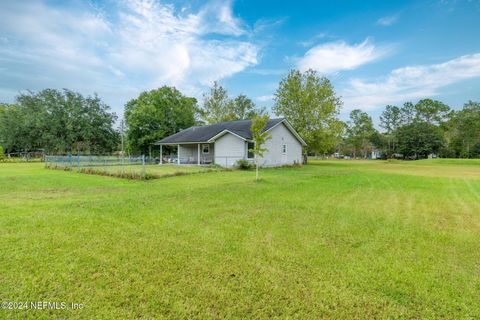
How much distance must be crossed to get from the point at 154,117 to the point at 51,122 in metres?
16.0

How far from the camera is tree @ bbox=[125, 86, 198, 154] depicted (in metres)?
33.4

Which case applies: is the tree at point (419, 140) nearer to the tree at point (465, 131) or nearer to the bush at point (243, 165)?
the tree at point (465, 131)

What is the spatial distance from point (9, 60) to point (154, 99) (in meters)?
15.7

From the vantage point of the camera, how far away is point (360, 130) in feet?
228

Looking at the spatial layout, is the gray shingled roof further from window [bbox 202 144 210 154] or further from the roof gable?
window [bbox 202 144 210 154]

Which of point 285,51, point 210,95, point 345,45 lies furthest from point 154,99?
point 345,45

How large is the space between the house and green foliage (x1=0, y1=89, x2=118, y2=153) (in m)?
19.6

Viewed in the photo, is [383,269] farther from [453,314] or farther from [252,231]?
[252,231]

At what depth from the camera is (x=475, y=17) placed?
1644cm

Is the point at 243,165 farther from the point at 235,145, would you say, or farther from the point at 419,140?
the point at 419,140

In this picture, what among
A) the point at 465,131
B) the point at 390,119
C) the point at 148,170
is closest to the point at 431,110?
the point at 390,119

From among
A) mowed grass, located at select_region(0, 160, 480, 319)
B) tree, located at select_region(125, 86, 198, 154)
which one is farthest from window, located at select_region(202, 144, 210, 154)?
mowed grass, located at select_region(0, 160, 480, 319)

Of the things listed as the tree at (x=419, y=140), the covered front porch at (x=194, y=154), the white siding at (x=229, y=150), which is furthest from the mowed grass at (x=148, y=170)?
the tree at (x=419, y=140)

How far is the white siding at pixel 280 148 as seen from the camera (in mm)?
22344
